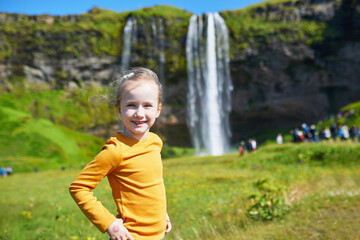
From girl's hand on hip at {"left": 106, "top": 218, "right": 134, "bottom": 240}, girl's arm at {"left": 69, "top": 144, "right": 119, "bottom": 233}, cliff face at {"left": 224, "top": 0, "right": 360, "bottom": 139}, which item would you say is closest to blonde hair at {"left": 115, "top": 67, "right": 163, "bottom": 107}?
girl's arm at {"left": 69, "top": 144, "right": 119, "bottom": 233}

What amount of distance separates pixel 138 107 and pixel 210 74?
46.5 m

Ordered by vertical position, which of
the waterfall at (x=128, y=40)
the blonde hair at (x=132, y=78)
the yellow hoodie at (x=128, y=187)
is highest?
the waterfall at (x=128, y=40)

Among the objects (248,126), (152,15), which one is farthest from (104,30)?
(248,126)

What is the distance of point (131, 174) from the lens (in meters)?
2.43

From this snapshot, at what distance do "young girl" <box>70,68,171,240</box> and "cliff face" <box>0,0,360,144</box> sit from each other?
4734 centimetres

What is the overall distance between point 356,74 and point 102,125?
138ft

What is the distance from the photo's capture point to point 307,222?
4.91 metres


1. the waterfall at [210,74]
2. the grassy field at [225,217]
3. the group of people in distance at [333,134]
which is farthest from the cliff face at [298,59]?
the grassy field at [225,217]

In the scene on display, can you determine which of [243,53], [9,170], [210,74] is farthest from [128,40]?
→ [9,170]

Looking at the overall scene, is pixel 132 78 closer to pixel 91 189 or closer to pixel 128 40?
pixel 91 189

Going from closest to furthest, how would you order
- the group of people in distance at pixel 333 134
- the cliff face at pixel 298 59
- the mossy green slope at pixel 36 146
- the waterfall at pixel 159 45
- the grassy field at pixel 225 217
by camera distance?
the grassy field at pixel 225 217, the group of people in distance at pixel 333 134, the mossy green slope at pixel 36 146, the cliff face at pixel 298 59, the waterfall at pixel 159 45

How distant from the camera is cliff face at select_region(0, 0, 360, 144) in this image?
4703 centimetres

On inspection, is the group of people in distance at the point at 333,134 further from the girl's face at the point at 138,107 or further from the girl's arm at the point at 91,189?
the girl's arm at the point at 91,189

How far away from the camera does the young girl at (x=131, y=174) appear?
227 cm
